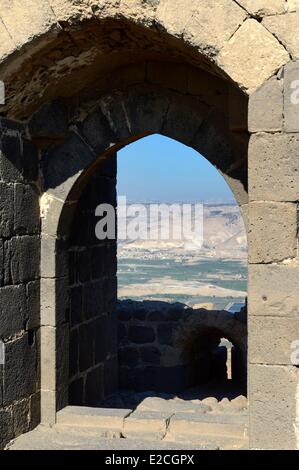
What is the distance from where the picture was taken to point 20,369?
5.06 meters

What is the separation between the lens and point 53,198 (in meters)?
5.40

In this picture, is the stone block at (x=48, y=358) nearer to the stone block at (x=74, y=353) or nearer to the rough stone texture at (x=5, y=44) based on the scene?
the stone block at (x=74, y=353)

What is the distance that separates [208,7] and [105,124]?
67.5 inches

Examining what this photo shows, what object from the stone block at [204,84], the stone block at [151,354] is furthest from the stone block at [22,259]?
the stone block at [151,354]

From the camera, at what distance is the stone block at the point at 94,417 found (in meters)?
5.20

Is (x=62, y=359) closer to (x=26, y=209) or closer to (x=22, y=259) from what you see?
(x=22, y=259)

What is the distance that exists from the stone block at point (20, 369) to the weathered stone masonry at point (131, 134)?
15 millimetres

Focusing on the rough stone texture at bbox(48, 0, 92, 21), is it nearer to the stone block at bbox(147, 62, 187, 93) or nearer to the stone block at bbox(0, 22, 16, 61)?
the stone block at bbox(0, 22, 16, 61)

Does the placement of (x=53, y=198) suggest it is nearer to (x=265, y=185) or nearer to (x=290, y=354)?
(x=265, y=185)

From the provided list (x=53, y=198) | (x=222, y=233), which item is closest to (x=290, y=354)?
(x=53, y=198)

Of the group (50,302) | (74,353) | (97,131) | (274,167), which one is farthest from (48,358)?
(274,167)

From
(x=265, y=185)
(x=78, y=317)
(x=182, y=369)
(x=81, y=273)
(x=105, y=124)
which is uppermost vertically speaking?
(x=105, y=124)

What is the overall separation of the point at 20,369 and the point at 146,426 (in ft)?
3.61

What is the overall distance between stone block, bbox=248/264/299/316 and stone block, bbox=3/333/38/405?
2.06m
